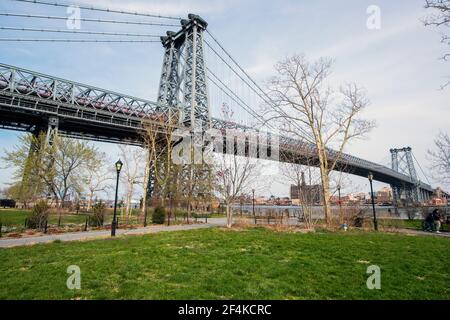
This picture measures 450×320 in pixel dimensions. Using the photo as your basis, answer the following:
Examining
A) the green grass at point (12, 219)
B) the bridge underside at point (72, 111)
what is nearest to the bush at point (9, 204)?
the bridge underside at point (72, 111)

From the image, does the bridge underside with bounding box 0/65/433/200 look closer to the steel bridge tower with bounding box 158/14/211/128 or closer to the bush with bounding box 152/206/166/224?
the steel bridge tower with bounding box 158/14/211/128

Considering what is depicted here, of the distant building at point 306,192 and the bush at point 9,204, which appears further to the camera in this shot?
the bush at point 9,204

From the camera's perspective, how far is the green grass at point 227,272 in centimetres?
448

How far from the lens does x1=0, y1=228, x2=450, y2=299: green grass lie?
448 centimetres

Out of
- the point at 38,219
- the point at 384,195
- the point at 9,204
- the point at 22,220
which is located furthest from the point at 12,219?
the point at 384,195

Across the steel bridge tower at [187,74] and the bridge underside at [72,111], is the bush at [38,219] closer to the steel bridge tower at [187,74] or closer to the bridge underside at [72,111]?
the bridge underside at [72,111]

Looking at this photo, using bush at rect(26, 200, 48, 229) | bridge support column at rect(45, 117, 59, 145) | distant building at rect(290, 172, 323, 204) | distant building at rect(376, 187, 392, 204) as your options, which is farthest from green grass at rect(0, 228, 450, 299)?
distant building at rect(376, 187, 392, 204)

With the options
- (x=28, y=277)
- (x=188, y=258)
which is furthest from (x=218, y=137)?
(x=28, y=277)

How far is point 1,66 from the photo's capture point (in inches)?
1174
